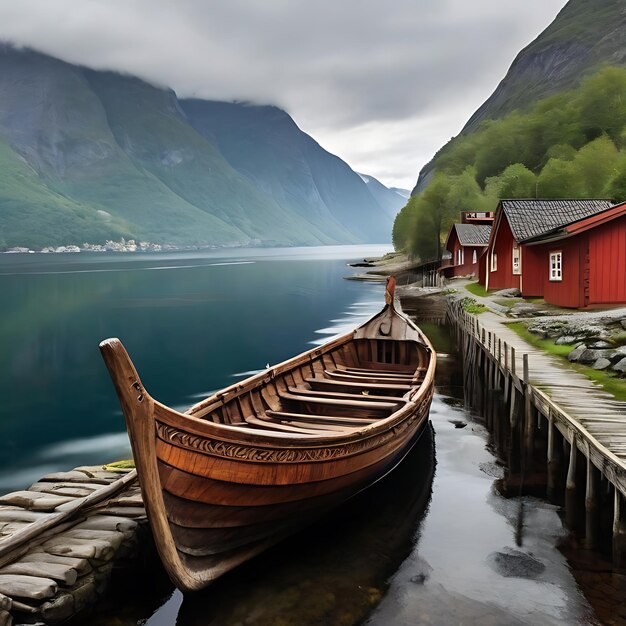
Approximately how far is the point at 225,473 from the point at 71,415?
16.0 meters

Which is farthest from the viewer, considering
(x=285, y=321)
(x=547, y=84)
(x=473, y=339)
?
(x=547, y=84)

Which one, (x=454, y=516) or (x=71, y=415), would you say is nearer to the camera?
(x=454, y=516)

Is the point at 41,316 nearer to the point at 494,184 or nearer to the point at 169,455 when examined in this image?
the point at 169,455

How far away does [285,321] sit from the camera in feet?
153

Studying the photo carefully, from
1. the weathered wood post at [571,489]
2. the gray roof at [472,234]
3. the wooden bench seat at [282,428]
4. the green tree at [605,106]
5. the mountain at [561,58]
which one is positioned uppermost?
the mountain at [561,58]

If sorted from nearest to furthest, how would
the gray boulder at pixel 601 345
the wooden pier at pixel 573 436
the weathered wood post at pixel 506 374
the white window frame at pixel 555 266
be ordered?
the wooden pier at pixel 573 436 < the weathered wood post at pixel 506 374 < the gray boulder at pixel 601 345 < the white window frame at pixel 555 266

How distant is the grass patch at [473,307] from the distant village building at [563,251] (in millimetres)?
2452

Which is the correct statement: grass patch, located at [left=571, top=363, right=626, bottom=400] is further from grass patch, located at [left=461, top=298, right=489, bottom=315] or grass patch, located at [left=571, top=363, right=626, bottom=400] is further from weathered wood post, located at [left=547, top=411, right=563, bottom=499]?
grass patch, located at [left=461, top=298, right=489, bottom=315]

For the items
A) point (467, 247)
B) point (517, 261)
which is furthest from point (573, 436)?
point (467, 247)

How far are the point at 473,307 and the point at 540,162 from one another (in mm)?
65351

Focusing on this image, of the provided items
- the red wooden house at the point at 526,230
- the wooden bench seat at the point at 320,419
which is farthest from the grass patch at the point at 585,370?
the red wooden house at the point at 526,230

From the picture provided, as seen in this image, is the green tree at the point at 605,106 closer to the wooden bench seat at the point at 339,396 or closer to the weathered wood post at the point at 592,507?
the wooden bench seat at the point at 339,396

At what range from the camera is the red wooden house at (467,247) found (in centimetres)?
5841

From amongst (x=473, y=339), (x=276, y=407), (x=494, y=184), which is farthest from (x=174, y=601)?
(x=494, y=184)
